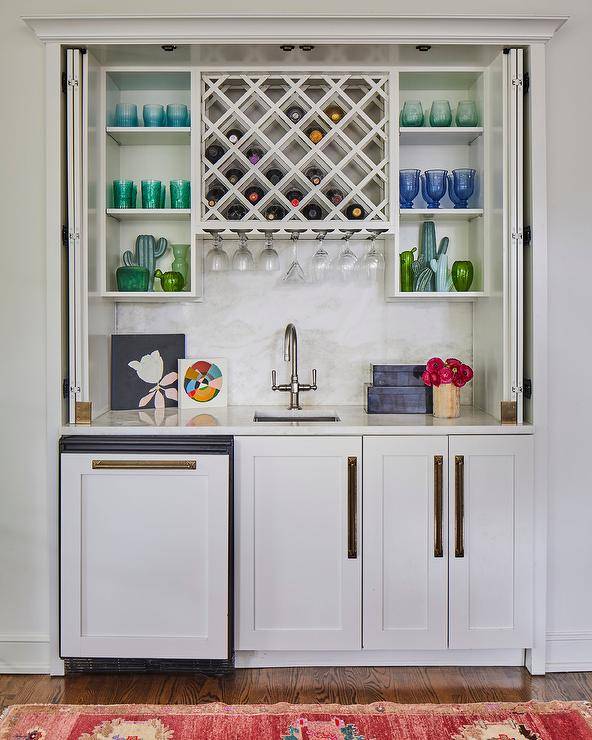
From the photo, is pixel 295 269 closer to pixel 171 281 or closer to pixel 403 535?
pixel 171 281

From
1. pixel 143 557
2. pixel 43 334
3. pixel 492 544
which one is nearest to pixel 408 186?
pixel 492 544

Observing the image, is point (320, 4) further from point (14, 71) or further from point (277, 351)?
point (277, 351)

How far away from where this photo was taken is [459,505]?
8.49 feet

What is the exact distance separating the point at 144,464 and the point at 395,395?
1.03 meters

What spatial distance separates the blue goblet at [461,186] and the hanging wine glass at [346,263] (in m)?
0.45

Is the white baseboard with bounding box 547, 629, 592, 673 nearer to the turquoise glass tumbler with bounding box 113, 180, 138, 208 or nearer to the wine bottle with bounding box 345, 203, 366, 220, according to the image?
the wine bottle with bounding box 345, 203, 366, 220

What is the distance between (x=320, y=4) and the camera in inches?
104

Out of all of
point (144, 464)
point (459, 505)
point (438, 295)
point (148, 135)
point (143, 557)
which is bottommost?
point (143, 557)

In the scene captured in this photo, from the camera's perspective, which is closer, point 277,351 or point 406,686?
point 406,686

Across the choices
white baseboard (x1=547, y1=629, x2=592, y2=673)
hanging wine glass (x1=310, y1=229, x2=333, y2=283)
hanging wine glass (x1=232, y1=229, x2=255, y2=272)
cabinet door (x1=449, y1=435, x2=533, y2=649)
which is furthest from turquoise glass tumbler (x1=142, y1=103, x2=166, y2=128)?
white baseboard (x1=547, y1=629, x2=592, y2=673)

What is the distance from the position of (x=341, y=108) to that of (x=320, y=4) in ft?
1.31

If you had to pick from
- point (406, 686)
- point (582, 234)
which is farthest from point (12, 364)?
point (582, 234)

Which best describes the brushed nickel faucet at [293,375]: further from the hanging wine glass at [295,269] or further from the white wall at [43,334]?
the white wall at [43,334]

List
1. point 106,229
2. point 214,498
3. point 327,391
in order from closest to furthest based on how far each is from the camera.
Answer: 1. point 214,498
2. point 106,229
3. point 327,391
